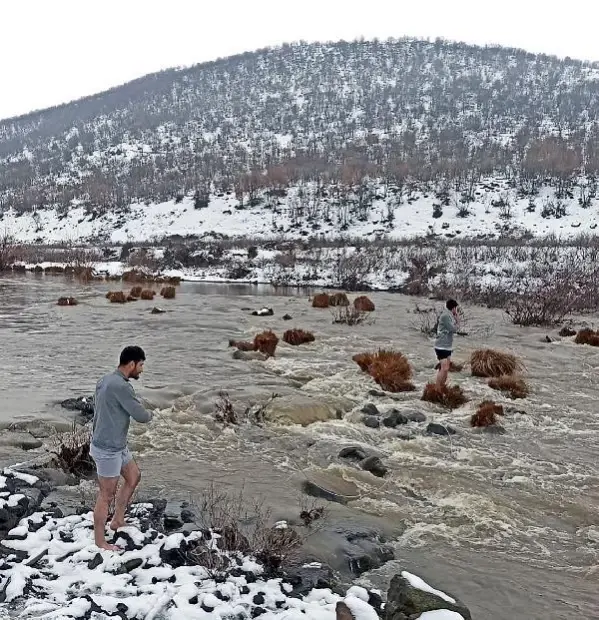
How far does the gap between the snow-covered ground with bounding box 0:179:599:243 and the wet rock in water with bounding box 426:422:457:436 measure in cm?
4339

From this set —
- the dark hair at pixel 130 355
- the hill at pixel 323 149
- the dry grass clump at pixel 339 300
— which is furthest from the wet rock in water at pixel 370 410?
the hill at pixel 323 149

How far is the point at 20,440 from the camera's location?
8125 millimetres

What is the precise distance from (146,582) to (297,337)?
39.1ft

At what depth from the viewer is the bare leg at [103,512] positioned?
16.0 ft

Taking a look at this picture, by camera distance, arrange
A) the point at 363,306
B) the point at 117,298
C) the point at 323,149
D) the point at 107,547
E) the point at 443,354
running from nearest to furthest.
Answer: the point at 107,547 < the point at 443,354 < the point at 363,306 < the point at 117,298 < the point at 323,149

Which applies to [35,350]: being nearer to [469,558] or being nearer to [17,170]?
[469,558]

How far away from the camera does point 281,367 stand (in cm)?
1330

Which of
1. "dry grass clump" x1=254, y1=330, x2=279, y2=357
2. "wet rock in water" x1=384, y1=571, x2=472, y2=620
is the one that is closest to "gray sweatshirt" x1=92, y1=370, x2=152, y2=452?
"wet rock in water" x1=384, y1=571, x2=472, y2=620

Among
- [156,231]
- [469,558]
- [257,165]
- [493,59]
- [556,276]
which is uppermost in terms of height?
[493,59]

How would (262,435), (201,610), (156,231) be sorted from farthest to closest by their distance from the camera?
A: (156,231) → (262,435) → (201,610)

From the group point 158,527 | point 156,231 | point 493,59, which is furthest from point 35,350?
point 493,59

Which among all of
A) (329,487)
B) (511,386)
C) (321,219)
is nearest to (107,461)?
(329,487)

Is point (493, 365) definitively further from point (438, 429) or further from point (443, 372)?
point (438, 429)

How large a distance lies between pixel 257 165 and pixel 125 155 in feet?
104
